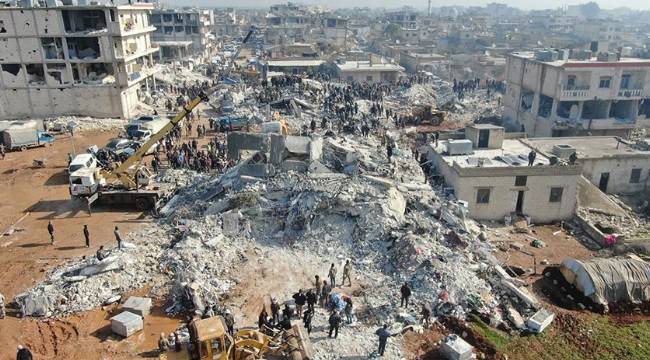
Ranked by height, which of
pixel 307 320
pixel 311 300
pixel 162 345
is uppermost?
pixel 311 300

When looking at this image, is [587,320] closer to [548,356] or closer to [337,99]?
[548,356]

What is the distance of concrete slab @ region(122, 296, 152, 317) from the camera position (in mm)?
15398

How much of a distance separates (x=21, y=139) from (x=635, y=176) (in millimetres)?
39530

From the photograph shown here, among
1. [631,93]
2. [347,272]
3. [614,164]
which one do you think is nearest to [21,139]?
[347,272]

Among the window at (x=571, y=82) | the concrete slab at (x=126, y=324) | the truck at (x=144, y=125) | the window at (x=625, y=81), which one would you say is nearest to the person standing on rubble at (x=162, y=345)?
the concrete slab at (x=126, y=324)

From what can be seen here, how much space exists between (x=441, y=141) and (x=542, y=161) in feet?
20.5

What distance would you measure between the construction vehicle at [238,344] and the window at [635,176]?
24980 millimetres

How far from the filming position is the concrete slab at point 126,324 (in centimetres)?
1462

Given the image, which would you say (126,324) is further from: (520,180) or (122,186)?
(520,180)

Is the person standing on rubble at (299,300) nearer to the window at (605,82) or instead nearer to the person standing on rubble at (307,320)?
the person standing on rubble at (307,320)

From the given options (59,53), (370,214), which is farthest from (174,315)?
(59,53)

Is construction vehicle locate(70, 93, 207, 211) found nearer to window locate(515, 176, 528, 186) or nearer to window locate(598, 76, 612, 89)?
window locate(515, 176, 528, 186)

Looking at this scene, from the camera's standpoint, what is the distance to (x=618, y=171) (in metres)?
29.0

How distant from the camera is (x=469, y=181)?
24.2 meters
